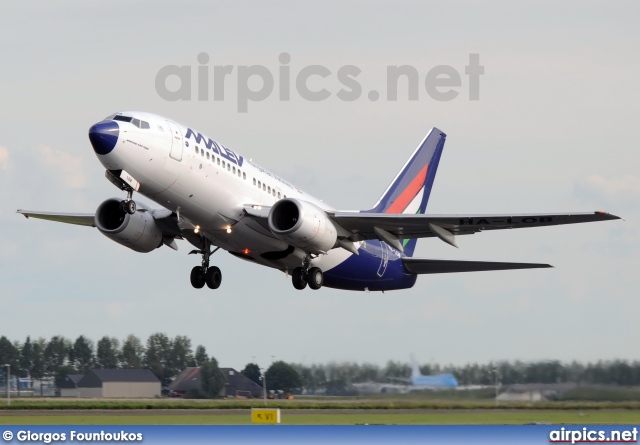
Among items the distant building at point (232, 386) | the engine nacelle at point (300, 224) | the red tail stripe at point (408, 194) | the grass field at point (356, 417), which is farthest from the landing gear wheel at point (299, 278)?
the distant building at point (232, 386)

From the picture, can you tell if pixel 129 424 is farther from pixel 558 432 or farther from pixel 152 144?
pixel 558 432

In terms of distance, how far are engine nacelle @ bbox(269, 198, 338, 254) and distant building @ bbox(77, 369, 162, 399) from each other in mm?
22579

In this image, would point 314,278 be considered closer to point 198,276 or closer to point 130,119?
point 198,276

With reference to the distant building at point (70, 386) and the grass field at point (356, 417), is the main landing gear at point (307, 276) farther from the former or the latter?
the distant building at point (70, 386)

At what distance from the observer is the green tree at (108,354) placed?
67250 mm

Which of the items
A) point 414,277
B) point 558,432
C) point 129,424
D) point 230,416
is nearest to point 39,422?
point 129,424

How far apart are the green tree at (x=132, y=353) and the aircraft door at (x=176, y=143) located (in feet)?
99.6

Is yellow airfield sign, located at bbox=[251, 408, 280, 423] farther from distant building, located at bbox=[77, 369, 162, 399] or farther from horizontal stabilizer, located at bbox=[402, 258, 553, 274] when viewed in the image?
distant building, located at bbox=[77, 369, 162, 399]

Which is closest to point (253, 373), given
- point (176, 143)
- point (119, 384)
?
point (119, 384)

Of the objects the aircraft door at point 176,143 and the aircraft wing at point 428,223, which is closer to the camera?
the aircraft door at point 176,143

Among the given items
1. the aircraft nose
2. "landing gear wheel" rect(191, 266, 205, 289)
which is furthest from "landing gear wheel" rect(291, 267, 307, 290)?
the aircraft nose

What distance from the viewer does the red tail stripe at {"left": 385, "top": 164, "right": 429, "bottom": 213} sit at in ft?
169

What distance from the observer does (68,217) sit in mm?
47812

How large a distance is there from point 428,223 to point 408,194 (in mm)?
10854
